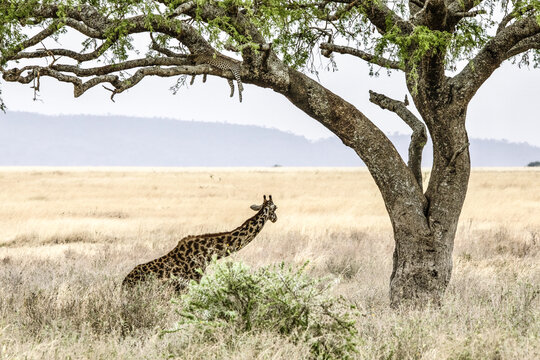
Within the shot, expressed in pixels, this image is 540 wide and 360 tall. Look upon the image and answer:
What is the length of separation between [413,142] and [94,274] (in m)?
6.43

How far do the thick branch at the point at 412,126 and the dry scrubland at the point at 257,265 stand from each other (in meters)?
2.23

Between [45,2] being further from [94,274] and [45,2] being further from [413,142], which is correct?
[413,142]

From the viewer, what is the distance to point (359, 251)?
15.8 metres

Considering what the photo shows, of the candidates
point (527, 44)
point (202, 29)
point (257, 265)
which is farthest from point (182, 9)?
point (257, 265)

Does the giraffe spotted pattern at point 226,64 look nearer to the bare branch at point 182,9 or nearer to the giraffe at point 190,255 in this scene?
the bare branch at point 182,9

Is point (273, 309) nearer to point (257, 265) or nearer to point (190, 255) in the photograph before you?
point (190, 255)

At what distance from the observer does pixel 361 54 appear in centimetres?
1060

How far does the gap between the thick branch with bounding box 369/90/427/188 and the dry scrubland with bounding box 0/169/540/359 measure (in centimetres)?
223

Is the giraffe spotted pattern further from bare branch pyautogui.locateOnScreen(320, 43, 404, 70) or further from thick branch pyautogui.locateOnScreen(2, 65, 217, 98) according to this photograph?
bare branch pyautogui.locateOnScreen(320, 43, 404, 70)

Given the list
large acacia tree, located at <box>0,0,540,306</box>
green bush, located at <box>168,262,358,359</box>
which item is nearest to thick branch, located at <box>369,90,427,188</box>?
large acacia tree, located at <box>0,0,540,306</box>

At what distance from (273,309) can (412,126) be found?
5.12 metres

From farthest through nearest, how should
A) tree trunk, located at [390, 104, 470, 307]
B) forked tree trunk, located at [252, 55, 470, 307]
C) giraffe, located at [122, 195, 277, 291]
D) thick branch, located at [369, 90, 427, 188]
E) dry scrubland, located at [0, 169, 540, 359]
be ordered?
thick branch, located at [369, 90, 427, 188] < tree trunk, located at [390, 104, 470, 307] < forked tree trunk, located at [252, 55, 470, 307] < giraffe, located at [122, 195, 277, 291] < dry scrubland, located at [0, 169, 540, 359]

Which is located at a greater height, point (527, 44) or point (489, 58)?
point (527, 44)

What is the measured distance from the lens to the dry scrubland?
243 inches
